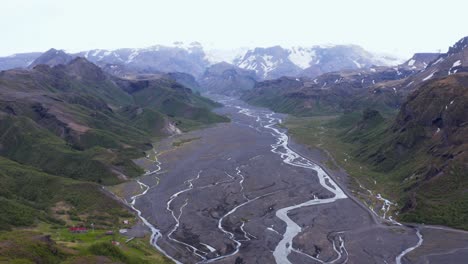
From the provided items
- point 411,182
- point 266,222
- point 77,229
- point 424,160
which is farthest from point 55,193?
point 424,160

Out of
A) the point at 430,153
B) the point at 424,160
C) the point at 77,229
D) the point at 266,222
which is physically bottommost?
the point at 424,160

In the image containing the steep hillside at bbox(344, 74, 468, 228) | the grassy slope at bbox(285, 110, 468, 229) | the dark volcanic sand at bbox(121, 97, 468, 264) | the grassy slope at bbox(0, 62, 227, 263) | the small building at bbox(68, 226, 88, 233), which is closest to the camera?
the grassy slope at bbox(0, 62, 227, 263)

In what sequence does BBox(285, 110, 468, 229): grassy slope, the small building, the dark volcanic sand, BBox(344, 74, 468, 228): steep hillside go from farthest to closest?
BBox(344, 74, 468, 228): steep hillside → BBox(285, 110, 468, 229): grassy slope → the small building → the dark volcanic sand

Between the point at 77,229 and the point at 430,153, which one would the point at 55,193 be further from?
the point at 430,153

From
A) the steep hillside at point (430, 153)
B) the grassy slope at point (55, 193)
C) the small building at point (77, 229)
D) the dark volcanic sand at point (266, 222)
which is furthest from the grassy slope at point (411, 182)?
the small building at point (77, 229)

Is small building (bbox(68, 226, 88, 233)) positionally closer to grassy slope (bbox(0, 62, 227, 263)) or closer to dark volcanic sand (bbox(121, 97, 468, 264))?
grassy slope (bbox(0, 62, 227, 263))

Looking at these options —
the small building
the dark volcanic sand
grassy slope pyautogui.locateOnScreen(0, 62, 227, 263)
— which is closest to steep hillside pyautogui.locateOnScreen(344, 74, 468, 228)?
the dark volcanic sand

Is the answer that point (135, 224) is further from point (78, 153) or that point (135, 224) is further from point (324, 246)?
point (78, 153)

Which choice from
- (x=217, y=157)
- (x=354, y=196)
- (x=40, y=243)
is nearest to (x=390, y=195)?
(x=354, y=196)

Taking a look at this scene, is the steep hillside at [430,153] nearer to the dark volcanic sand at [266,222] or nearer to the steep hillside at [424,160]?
the steep hillside at [424,160]
